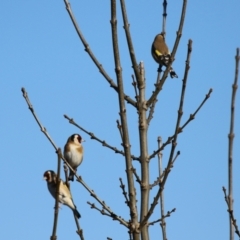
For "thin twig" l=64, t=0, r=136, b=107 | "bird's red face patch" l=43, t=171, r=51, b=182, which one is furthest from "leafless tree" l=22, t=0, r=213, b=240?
"bird's red face patch" l=43, t=171, r=51, b=182

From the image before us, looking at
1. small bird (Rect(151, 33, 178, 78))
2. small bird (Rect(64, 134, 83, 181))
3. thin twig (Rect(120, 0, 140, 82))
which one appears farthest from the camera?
small bird (Rect(151, 33, 178, 78))

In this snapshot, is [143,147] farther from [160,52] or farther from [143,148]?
[160,52]

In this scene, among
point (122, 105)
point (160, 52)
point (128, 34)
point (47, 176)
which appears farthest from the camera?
point (160, 52)

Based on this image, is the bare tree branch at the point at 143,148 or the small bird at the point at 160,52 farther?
the small bird at the point at 160,52

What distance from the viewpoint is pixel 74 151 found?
26.2 ft

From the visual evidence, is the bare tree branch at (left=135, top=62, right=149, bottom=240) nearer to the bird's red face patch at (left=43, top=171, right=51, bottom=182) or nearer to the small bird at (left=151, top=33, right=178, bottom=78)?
the bird's red face patch at (left=43, top=171, right=51, bottom=182)

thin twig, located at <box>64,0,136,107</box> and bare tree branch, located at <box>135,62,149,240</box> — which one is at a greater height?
thin twig, located at <box>64,0,136,107</box>

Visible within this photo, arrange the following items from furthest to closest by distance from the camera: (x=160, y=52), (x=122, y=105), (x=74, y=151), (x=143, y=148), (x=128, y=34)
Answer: (x=160, y=52)
(x=74, y=151)
(x=143, y=148)
(x=128, y=34)
(x=122, y=105)

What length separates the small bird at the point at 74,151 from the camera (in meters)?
7.91

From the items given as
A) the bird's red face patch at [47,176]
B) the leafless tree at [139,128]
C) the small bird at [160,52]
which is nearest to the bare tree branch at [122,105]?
the leafless tree at [139,128]

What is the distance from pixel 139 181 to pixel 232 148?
866mm

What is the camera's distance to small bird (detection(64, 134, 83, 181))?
791 cm

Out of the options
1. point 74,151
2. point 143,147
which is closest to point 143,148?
point 143,147

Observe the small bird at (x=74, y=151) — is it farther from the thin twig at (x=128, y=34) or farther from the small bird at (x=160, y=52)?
the thin twig at (x=128, y=34)
